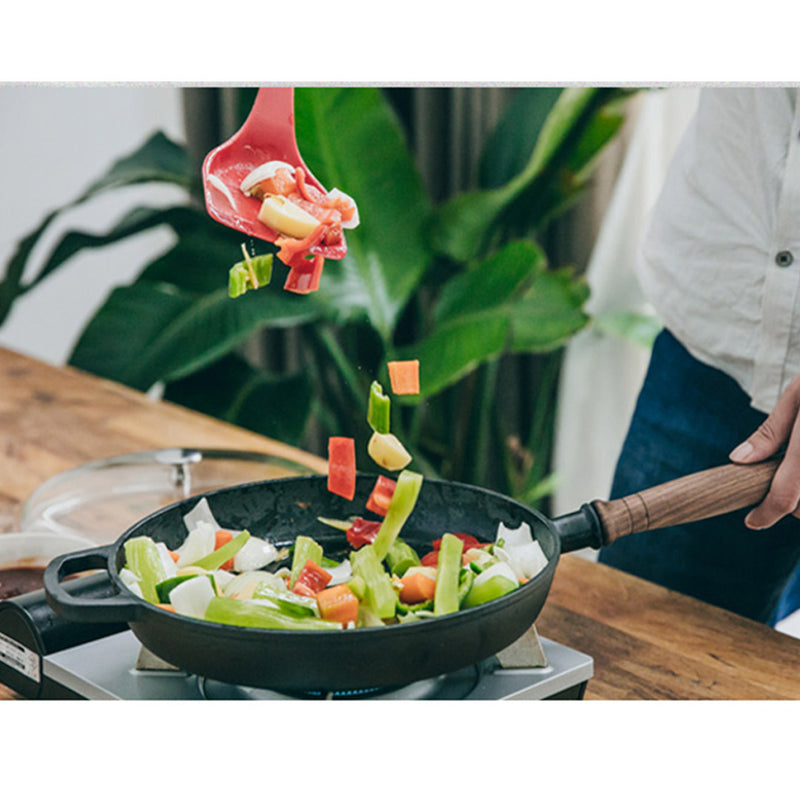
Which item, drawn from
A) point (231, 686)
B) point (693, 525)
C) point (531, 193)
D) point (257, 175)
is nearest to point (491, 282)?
point (531, 193)

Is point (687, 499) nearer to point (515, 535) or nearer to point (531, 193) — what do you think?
point (515, 535)

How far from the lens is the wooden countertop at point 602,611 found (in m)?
0.80

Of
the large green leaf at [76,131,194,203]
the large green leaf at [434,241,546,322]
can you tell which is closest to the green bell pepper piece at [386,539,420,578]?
the large green leaf at [434,241,546,322]

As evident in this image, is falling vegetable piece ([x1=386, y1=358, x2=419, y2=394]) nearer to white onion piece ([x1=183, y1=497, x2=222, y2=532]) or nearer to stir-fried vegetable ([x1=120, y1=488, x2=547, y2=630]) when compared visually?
stir-fried vegetable ([x1=120, y1=488, x2=547, y2=630])

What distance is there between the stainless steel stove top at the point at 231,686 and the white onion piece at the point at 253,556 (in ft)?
0.30

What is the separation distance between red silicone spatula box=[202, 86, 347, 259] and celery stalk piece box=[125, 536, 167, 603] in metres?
0.23

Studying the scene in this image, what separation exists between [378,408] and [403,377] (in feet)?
0.14

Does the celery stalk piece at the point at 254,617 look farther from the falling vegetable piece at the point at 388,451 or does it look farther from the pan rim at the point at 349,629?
the falling vegetable piece at the point at 388,451

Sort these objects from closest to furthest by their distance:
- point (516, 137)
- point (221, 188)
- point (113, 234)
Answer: point (221, 188) → point (113, 234) → point (516, 137)

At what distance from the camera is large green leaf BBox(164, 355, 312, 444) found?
1.57 m

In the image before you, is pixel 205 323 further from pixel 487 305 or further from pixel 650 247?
pixel 650 247

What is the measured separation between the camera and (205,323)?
1490 mm

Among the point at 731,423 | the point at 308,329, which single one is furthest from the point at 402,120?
the point at 731,423

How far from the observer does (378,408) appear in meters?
0.79
